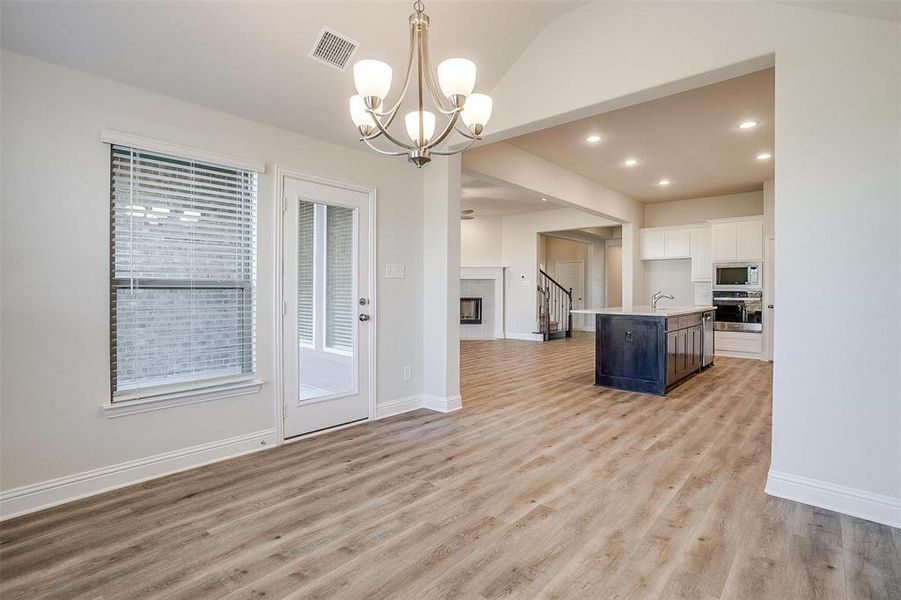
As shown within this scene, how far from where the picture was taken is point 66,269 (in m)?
2.49

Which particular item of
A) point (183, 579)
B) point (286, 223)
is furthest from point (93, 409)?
point (286, 223)

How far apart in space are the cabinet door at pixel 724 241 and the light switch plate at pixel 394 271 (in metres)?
6.25

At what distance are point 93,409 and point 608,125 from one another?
17.1ft

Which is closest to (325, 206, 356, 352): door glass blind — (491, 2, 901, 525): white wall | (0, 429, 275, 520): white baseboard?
(0, 429, 275, 520): white baseboard

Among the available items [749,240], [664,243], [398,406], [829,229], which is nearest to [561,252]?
[664,243]

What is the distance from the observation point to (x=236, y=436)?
3.21 m

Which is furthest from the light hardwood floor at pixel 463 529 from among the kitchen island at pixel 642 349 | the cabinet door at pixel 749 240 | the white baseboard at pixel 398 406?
the cabinet door at pixel 749 240

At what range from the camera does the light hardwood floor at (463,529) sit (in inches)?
71.2

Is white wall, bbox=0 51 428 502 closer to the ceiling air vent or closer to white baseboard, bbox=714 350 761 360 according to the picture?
the ceiling air vent

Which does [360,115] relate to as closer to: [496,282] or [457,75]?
[457,75]

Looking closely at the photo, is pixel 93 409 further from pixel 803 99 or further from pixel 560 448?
pixel 803 99

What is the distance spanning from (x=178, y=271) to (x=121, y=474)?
1.27m

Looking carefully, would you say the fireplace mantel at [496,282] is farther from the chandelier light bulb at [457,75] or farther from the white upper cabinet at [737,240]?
the chandelier light bulb at [457,75]

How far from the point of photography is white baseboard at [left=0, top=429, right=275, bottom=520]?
2361 mm
